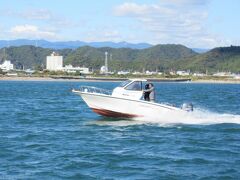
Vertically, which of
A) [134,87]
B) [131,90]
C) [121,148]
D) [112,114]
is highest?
[134,87]

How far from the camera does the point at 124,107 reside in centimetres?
3275

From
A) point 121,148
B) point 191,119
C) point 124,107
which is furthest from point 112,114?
point 121,148

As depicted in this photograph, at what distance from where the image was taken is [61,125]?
106 feet

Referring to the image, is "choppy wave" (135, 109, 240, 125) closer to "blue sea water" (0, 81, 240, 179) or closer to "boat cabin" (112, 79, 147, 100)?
"blue sea water" (0, 81, 240, 179)

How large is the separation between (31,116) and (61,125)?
6.68 m

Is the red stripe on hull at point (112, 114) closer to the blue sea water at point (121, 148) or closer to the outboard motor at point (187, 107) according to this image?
the blue sea water at point (121, 148)

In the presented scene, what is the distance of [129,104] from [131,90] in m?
0.83

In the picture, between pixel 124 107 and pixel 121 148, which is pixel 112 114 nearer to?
pixel 124 107

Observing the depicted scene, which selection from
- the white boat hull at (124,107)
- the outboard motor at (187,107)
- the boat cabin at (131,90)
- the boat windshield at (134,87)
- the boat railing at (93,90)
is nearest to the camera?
the white boat hull at (124,107)

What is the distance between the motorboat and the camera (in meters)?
32.3

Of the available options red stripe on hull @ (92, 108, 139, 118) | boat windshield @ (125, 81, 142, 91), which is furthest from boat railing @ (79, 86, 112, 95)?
boat windshield @ (125, 81, 142, 91)

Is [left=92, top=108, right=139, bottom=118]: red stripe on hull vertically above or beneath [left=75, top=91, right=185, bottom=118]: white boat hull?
beneath

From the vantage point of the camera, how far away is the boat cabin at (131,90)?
32531 millimetres

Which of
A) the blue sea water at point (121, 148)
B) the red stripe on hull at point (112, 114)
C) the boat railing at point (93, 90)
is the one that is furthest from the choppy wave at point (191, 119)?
the boat railing at point (93, 90)
